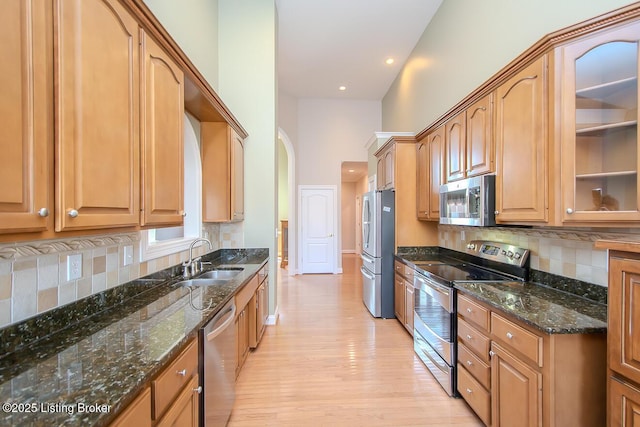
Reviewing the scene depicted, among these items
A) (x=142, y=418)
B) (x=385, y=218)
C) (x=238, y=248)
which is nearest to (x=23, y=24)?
(x=142, y=418)

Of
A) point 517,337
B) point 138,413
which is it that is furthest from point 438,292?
point 138,413

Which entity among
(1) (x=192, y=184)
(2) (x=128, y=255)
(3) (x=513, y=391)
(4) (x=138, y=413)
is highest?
(1) (x=192, y=184)

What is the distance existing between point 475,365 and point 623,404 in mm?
846

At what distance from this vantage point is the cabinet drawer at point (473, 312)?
174cm

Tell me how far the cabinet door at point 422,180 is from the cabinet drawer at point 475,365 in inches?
65.5

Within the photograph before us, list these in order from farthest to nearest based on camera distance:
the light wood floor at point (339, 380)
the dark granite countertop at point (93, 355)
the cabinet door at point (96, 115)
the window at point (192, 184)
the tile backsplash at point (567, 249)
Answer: the window at point (192, 184)
the light wood floor at point (339, 380)
the tile backsplash at point (567, 249)
the cabinet door at point (96, 115)
the dark granite countertop at point (93, 355)

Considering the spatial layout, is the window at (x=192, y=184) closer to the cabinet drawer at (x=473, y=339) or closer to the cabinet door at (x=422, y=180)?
the cabinet drawer at (x=473, y=339)

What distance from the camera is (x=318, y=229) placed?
6609 mm

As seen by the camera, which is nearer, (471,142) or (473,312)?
(473,312)

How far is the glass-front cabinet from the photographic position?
132 cm

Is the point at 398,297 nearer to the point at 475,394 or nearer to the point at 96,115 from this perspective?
the point at 475,394

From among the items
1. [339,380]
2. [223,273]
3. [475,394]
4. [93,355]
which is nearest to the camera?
[93,355]

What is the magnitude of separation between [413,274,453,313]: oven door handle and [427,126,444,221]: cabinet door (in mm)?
836

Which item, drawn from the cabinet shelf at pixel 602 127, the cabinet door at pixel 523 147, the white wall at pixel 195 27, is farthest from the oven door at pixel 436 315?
the white wall at pixel 195 27
